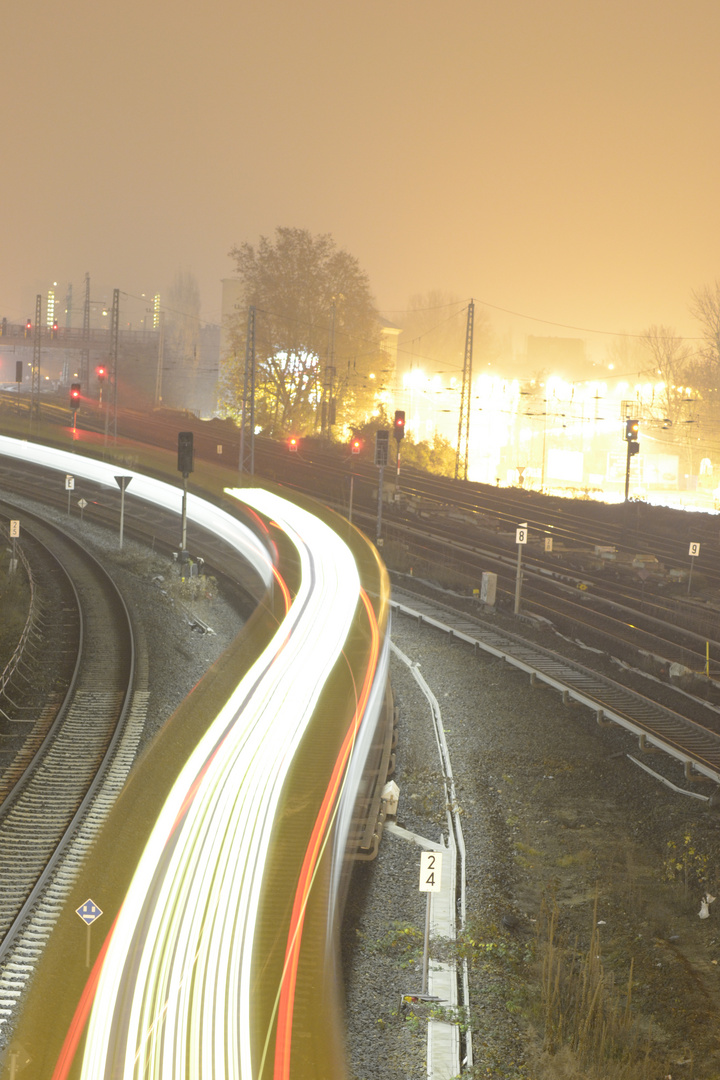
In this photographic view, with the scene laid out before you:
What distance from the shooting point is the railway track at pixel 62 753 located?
9.98 m

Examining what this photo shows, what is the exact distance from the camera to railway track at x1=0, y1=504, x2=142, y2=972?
393 inches

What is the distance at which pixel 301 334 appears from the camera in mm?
60281

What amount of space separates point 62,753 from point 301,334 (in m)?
49.6

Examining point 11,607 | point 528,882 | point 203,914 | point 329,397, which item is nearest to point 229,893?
point 203,914

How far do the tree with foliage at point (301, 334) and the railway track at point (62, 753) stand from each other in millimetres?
37853

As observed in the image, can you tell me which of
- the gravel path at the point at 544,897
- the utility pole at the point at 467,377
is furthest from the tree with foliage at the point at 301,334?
the gravel path at the point at 544,897

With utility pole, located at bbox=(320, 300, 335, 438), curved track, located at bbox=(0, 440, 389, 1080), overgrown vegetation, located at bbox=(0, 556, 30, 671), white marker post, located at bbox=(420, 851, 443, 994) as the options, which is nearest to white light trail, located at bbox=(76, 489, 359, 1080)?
curved track, located at bbox=(0, 440, 389, 1080)

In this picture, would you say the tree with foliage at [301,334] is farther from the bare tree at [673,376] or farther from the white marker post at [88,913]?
the white marker post at [88,913]

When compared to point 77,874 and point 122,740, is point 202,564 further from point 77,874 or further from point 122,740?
point 77,874

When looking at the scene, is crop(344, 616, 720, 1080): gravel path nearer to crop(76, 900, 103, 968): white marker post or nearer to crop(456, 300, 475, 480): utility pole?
crop(76, 900, 103, 968): white marker post

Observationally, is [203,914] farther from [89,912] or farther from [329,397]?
[329,397]

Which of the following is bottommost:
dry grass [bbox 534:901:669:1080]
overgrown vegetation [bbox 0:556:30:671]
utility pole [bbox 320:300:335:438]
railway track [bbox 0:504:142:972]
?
dry grass [bbox 534:901:669:1080]

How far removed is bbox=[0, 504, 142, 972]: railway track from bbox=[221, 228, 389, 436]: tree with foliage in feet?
124

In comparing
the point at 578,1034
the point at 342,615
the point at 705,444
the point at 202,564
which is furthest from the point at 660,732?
the point at 705,444
